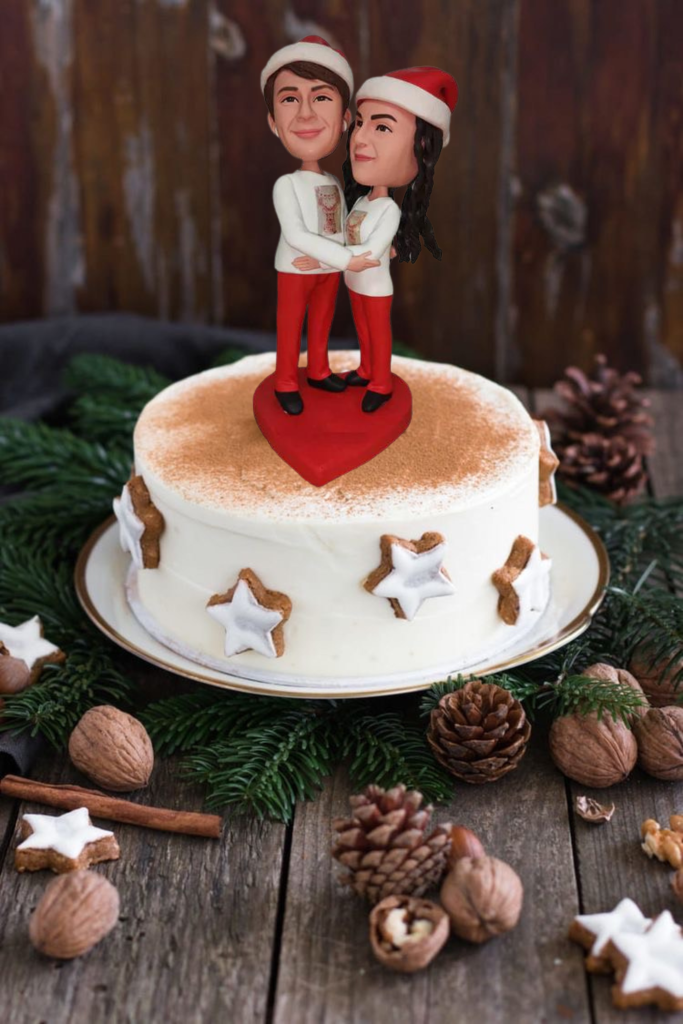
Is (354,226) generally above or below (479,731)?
above

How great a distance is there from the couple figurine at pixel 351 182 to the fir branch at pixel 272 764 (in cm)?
37

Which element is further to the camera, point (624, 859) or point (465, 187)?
point (465, 187)

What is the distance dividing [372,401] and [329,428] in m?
0.07

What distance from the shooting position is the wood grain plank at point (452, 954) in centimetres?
107

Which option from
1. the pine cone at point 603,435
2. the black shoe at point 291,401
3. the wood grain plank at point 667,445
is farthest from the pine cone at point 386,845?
the wood grain plank at point 667,445

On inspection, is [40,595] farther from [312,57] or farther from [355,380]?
[312,57]

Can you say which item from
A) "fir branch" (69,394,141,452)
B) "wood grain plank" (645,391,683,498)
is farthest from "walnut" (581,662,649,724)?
"fir branch" (69,394,141,452)

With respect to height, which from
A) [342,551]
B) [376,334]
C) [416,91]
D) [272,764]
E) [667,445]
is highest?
[416,91]

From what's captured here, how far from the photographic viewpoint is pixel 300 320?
1.44 metres

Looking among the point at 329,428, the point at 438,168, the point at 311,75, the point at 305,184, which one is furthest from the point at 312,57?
the point at 438,168

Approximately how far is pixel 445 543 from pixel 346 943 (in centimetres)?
43

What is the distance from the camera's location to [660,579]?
1664 mm

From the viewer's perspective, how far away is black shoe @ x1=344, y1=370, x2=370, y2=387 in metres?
1.49

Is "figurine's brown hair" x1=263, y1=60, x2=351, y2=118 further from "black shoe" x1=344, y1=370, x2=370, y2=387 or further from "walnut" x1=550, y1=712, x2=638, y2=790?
"walnut" x1=550, y1=712, x2=638, y2=790
